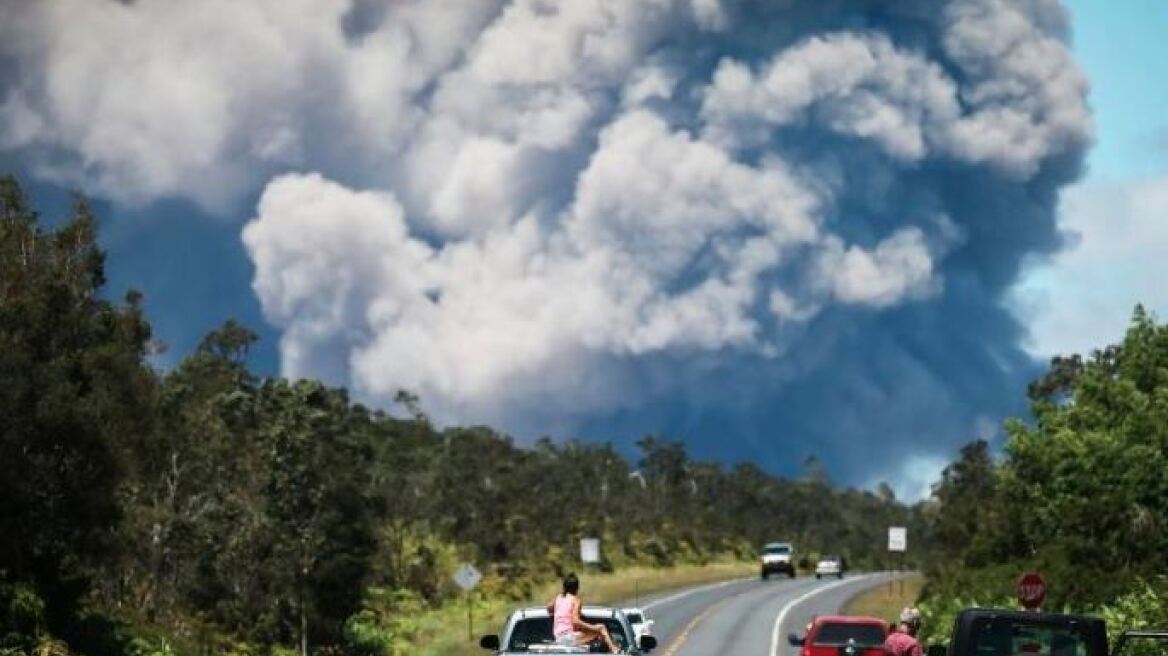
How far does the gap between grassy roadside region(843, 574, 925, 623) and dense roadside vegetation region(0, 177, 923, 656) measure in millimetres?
15850

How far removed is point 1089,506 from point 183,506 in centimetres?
3112

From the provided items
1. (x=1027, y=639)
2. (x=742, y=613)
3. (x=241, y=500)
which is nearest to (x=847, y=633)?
(x=1027, y=639)

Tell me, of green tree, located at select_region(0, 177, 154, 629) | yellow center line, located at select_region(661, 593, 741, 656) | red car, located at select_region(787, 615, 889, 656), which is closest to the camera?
red car, located at select_region(787, 615, 889, 656)

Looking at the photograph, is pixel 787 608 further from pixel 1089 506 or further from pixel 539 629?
pixel 539 629

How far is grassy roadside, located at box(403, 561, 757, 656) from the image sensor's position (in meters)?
53.7

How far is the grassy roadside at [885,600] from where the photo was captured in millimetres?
69000

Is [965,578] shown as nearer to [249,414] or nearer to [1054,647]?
[249,414]

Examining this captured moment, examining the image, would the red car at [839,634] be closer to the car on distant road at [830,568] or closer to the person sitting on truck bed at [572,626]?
the person sitting on truck bed at [572,626]

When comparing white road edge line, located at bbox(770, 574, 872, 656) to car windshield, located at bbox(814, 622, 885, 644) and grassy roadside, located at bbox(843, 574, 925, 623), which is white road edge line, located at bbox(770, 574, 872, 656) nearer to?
grassy roadside, located at bbox(843, 574, 925, 623)

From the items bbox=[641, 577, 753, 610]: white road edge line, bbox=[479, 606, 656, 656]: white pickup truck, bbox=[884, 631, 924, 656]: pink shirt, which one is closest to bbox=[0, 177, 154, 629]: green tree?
bbox=[479, 606, 656, 656]: white pickup truck

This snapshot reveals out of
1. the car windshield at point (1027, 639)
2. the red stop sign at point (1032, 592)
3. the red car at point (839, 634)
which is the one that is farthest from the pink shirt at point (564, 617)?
the red car at point (839, 634)

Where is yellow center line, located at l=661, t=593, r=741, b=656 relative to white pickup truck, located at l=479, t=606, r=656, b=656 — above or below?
below

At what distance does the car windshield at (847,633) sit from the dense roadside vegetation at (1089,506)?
572 cm

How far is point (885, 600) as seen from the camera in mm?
76562
